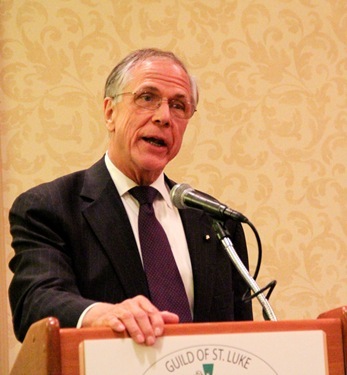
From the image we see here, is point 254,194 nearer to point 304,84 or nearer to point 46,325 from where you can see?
point 304,84

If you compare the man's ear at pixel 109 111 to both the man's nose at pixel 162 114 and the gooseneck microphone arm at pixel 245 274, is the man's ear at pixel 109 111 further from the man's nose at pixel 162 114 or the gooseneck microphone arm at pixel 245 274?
the gooseneck microphone arm at pixel 245 274

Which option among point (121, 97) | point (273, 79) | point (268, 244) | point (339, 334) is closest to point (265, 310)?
point (339, 334)

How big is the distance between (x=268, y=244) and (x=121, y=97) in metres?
0.81

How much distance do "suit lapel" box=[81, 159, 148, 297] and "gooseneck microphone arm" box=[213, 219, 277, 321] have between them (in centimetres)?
29

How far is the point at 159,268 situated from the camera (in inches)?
70.1

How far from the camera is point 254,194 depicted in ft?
8.49

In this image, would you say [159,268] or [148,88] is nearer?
[159,268]

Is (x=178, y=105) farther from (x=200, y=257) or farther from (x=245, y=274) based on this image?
(x=245, y=274)

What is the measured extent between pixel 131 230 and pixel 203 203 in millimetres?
325

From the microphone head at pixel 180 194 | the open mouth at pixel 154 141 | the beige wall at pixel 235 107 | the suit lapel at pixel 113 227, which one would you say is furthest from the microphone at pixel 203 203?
the beige wall at pixel 235 107

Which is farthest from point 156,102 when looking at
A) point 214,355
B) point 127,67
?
point 214,355

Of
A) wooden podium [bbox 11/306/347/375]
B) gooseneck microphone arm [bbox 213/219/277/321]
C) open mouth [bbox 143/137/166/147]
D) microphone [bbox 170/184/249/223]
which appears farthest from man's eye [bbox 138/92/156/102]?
wooden podium [bbox 11/306/347/375]

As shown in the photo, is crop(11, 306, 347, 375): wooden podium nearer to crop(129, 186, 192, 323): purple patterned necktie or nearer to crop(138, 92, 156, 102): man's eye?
crop(129, 186, 192, 323): purple patterned necktie

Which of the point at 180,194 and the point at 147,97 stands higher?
the point at 147,97
